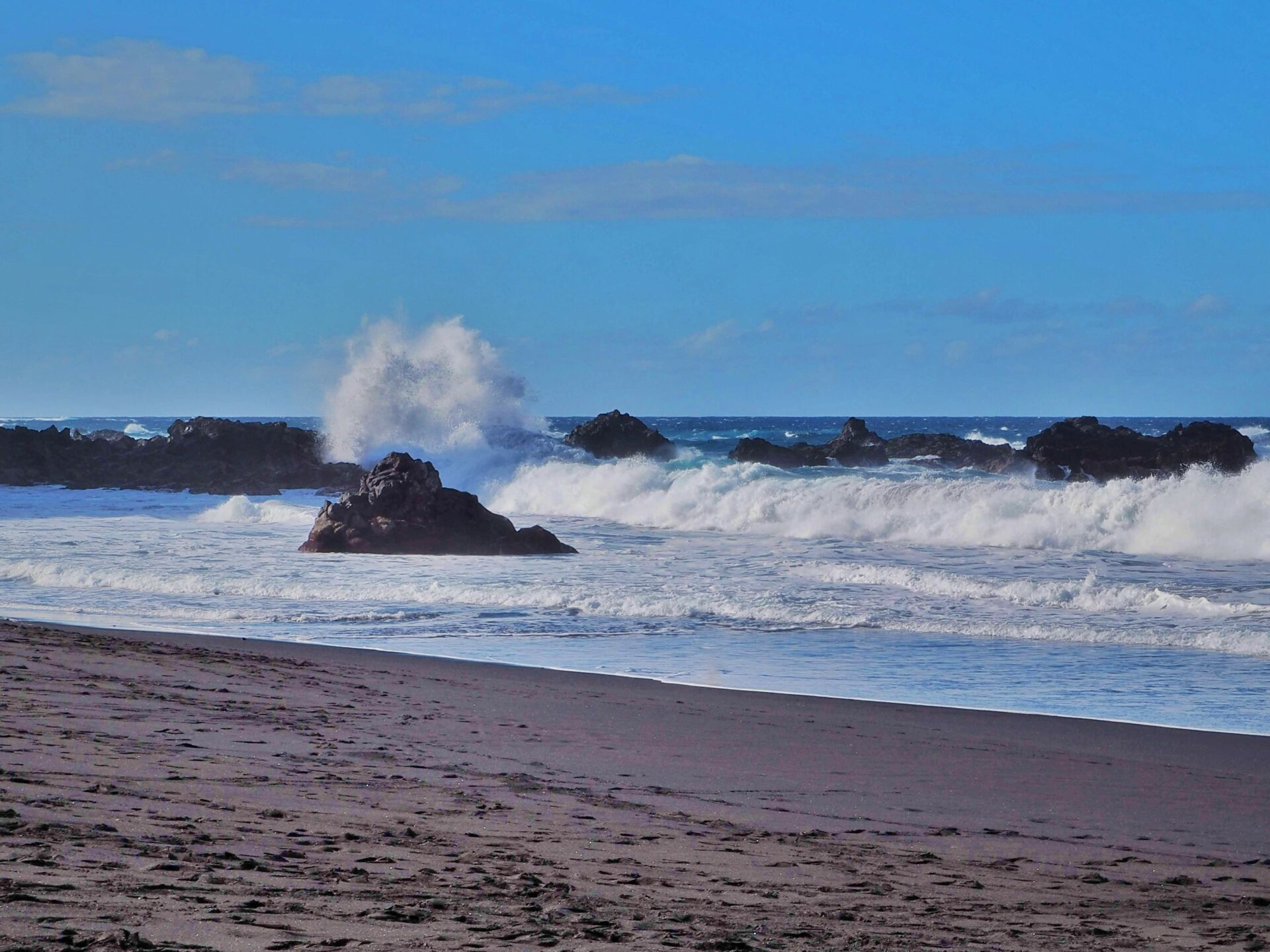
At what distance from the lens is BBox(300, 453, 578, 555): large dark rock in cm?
1881

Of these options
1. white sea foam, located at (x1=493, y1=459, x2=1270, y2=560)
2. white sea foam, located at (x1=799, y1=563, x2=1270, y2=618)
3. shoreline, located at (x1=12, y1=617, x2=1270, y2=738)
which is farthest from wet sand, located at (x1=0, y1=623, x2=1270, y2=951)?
white sea foam, located at (x1=493, y1=459, x2=1270, y2=560)

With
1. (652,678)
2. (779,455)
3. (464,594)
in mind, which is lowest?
(652,678)

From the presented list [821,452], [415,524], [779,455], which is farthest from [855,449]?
[415,524]

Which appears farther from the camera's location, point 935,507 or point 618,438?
point 618,438

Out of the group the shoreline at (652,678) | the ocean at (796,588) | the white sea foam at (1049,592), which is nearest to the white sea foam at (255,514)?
the ocean at (796,588)

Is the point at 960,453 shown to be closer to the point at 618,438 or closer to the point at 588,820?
the point at 618,438

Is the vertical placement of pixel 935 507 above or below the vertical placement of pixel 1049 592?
above

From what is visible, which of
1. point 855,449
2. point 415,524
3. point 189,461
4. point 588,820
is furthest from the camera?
point 855,449

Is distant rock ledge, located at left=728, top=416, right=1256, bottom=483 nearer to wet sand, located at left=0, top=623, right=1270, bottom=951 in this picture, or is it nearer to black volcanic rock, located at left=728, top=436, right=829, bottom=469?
black volcanic rock, located at left=728, top=436, right=829, bottom=469

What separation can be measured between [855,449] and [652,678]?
38401 mm

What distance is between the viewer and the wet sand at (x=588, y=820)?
332cm

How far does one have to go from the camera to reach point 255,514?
25.8 metres

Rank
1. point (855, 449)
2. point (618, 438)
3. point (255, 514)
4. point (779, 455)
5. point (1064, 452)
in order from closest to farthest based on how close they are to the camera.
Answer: point (255, 514)
point (1064, 452)
point (618, 438)
point (779, 455)
point (855, 449)

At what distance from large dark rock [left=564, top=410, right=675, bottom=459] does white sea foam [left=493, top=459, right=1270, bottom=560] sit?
33.4 feet
